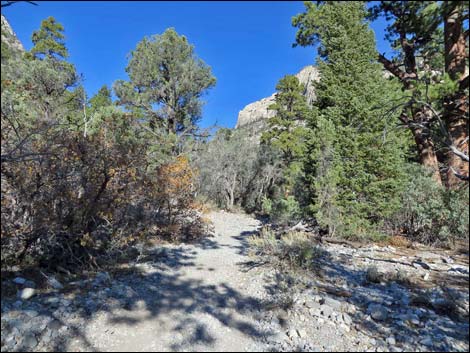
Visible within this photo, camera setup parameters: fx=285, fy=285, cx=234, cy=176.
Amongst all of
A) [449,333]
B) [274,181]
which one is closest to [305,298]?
[449,333]

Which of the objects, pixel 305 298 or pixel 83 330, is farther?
pixel 305 298

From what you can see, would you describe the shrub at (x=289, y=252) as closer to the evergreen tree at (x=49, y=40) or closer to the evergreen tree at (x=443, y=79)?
the evergreen tree at (x=443, y=79)

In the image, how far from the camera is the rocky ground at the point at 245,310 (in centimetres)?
340

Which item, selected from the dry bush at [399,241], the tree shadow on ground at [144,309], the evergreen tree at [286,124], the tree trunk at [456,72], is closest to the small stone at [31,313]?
the tree shadow on ground at [144,309]

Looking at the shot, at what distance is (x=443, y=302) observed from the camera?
409 cm

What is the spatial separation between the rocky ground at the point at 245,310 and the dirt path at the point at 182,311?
0.01 meters

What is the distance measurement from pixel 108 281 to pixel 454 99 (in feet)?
20.4

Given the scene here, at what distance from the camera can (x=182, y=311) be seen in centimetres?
429

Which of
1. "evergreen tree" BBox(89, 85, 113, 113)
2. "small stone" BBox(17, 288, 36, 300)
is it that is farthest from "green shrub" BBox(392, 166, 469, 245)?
"evergreen tree" BBox(89, 85, 113, 113)

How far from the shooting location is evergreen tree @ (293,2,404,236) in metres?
8.69

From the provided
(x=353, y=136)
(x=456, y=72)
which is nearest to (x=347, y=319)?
(x=456, y=72)

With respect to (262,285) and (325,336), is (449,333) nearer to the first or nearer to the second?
(325,336)

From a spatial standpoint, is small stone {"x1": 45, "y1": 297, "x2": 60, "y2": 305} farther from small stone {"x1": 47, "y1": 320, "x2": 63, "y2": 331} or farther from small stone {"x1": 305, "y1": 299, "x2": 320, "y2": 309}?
small stone {"x1": 305, "y1": 299, "x2": 320, "y2": 309}

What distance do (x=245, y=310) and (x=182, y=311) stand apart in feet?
3.13
